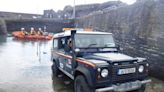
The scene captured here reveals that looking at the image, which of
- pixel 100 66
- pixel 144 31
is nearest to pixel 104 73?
pixel 100 66

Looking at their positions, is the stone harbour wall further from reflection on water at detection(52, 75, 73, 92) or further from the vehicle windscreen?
reflection on water at detection(52, 75, 73, 92)

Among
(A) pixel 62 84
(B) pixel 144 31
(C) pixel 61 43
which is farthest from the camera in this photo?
(B) pixel 144 31

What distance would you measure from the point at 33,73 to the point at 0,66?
272 cm

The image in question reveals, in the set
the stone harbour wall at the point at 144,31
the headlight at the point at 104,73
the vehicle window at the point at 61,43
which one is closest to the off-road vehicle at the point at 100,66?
the headlight at the point at 104,73

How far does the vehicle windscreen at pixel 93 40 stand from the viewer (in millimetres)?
6386

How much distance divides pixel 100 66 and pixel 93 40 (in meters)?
1.79

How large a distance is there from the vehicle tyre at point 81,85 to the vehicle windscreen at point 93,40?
3.52ft

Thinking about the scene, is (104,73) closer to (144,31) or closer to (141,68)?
(141,68)

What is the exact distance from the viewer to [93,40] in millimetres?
6633

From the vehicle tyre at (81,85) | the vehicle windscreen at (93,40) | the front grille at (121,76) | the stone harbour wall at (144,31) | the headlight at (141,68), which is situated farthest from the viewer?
the stone harbour wall at (144,31)

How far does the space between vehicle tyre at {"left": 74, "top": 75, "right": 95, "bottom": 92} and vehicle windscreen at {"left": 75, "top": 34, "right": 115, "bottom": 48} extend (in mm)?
1073

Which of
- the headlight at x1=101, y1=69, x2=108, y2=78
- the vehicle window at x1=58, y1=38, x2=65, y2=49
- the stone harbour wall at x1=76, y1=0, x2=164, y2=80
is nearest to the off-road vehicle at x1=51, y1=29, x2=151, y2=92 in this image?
the headlight at x1=101, y1=69, x2=108, y2=78

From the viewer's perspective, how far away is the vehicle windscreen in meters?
6.39

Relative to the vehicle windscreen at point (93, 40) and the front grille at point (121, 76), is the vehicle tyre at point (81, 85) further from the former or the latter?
the vehicle windscreen at point (93, 40)
